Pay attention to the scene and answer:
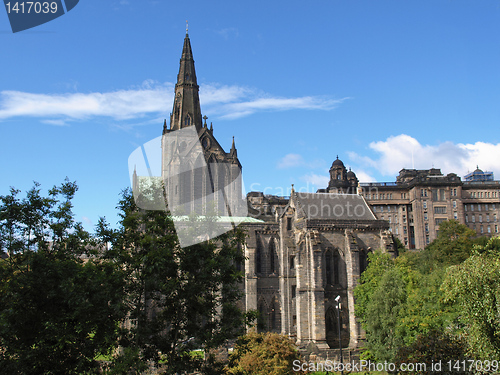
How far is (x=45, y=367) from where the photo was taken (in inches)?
773

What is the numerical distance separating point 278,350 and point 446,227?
73.0m

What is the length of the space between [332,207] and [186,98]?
31.4 metres

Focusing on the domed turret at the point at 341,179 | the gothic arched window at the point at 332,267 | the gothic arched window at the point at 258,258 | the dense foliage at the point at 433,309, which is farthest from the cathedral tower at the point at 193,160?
the domed turret at the point at 341,179

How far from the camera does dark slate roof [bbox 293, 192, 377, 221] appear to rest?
180 ft

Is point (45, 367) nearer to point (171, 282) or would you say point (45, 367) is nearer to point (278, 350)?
point (171, 282)

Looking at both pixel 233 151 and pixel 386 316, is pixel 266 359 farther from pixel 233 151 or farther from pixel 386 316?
pixel 233 151

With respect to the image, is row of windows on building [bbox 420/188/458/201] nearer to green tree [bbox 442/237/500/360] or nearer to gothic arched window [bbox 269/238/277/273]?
gothic arched window [bbox 269/238/277/273]

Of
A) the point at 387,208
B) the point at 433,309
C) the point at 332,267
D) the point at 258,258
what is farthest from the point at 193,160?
the point at 387,208

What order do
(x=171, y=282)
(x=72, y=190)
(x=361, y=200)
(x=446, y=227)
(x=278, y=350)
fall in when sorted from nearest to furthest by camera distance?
(x=171, y=282) → (x=72, y=190) → (x=278, y=350) → (x=361, y=200) → (x=446, y=227)

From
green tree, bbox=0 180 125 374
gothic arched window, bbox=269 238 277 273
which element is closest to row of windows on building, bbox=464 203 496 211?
gothic arched window, bbox=269 238 277 273

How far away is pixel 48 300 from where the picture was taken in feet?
66.4

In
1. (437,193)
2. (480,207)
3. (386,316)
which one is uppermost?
(437,193)

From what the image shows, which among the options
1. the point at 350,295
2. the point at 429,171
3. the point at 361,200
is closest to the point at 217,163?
the point at 361,200

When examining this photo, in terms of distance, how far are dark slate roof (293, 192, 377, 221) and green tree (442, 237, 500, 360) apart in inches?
1241
